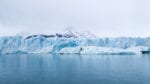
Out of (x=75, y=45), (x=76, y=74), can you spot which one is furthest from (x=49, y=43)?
(x=76, y=74)

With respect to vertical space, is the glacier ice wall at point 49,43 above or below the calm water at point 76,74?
above

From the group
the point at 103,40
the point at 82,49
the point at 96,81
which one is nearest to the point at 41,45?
the point at 82,49

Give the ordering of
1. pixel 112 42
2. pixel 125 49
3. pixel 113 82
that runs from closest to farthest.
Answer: pixel 113 82 → pixel 125 49 → pixel 112 42

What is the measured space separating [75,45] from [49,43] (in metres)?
7.45

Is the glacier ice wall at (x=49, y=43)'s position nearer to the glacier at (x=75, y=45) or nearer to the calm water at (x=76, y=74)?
the glacier at (x=75, y=45)

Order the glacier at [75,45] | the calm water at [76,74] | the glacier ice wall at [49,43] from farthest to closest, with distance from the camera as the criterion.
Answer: the glacier ice wall at [49,43] → the glacier at [75,45] → the calm water at [76,74]

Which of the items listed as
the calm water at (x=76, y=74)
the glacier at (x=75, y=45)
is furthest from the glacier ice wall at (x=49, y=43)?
the calm water at (x=76, y=74)

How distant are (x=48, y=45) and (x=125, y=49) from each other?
21.8 meters

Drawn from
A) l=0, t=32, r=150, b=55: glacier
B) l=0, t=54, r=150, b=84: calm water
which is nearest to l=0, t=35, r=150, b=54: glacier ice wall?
l=0, t=32, r=150, b=55: glacier

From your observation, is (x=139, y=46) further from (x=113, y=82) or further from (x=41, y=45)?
(x=113, y=82)

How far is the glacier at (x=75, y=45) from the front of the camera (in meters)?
56.0

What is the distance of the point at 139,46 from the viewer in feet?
185

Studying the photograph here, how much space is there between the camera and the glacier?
5603cm

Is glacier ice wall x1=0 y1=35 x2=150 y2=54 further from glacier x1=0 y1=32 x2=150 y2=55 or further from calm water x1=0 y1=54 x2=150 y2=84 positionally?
calm water x1=0 y1=54 x2=150 y2=84
